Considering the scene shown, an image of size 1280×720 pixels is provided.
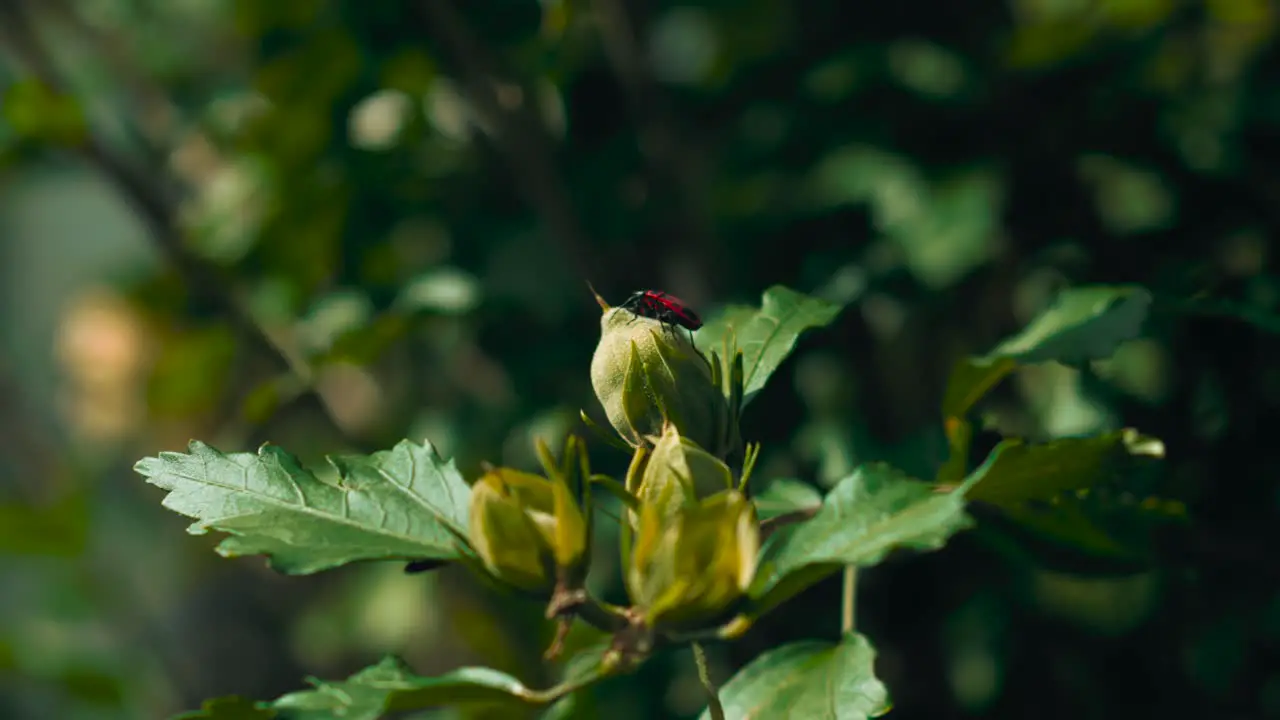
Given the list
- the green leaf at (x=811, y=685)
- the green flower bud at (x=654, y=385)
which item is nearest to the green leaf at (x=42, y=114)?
the green flower bud at (x=654, y=385)

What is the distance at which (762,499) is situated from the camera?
28.1 inches

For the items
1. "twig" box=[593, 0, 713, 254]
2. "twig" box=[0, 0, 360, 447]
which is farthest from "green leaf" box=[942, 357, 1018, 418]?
"twig" box=[0, 0, 360, 447]

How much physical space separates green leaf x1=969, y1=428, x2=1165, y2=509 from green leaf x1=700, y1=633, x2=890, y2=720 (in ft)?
0.38

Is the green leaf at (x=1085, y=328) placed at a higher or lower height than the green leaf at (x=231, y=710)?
lower

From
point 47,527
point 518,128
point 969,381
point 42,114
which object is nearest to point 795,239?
point 518,128

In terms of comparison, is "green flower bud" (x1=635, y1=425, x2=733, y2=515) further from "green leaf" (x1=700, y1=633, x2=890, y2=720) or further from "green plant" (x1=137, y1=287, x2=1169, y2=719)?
"green leaf" (x1=700, y1=633, x2=890, y2=720)

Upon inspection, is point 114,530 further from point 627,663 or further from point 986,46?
point 627,663

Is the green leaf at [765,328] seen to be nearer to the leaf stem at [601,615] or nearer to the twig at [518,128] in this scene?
the leaf stem at [601,615]

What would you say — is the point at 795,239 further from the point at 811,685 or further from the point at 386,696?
the point at 386,696

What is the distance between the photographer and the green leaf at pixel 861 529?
1.65 ft

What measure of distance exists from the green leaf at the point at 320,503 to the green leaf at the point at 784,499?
22 centimetres

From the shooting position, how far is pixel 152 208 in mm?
Answer: 1305

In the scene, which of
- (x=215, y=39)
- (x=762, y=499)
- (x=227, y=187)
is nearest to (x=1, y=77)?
(x=215, y=39)

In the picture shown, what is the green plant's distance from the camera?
0.50 m
